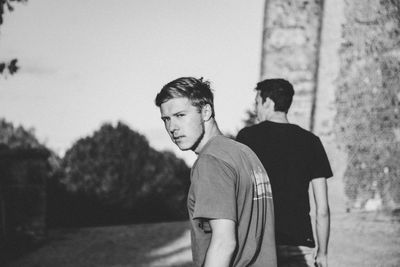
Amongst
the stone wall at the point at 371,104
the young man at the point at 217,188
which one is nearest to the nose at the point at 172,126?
the young man at the point at 217,188

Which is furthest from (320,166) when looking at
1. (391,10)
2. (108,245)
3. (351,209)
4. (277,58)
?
(108,245)

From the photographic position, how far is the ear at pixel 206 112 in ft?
6.41

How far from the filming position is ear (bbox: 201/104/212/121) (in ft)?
6.41

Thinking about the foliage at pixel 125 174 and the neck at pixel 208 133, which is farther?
the foliage at pixel 125 174

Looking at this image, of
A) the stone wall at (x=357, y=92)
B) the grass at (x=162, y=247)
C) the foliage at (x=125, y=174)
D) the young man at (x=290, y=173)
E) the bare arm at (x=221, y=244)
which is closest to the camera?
the bare arm at (x=221, y=244)

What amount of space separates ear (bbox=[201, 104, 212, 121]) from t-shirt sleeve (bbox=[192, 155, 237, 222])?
0.28m

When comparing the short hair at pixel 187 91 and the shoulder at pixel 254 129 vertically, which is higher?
the short hair at pixel 187 91

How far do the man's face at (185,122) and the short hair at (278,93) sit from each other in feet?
4.02

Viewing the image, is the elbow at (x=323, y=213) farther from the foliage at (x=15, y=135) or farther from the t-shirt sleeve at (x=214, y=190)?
the foliage at (x=15, y=135)

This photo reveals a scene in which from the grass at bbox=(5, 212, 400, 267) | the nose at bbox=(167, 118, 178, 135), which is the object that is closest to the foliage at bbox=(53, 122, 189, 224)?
the grass at bbox=(5, 212, 400, 267)

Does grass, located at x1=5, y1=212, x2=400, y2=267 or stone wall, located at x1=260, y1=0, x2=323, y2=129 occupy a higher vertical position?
stone wall, located at x1=260, y1=0, x2=323, y2=129

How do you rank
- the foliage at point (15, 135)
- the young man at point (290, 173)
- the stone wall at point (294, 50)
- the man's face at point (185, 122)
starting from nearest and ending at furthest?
the man's face at point (185, 122) → the young man at point (290, 173) → the stone wall at point (294, 50) → the foliage at point (15, 135)

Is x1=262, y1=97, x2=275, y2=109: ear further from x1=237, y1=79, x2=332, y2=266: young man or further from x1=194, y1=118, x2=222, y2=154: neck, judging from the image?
x1=194, y1=118, x2=222, y2=154: neck

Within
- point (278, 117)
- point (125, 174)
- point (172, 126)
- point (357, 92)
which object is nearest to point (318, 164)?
point (278, 117)
